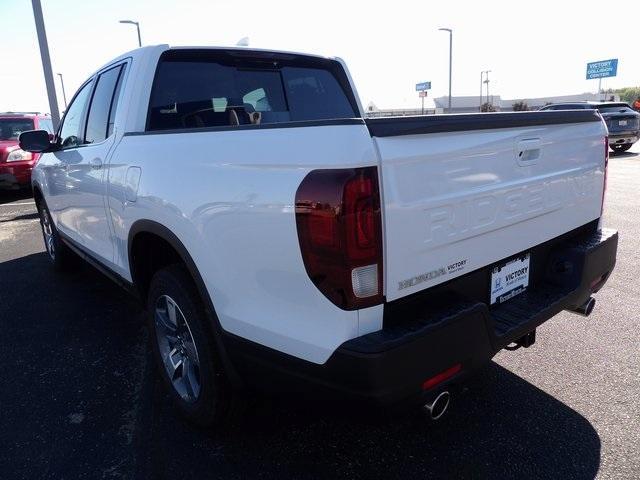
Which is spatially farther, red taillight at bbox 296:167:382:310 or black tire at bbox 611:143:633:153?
black tire at bbox 611:143:633:153

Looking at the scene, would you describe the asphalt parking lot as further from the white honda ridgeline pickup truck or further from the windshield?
the windshield

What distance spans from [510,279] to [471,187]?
65 cm

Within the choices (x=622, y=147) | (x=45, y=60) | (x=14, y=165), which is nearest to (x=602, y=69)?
(x=622, y=147)

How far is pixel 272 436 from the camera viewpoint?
8.31 feet

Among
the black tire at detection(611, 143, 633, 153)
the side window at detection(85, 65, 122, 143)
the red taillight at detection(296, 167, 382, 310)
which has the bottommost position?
the black tire at detection(611, 143, 633, 153)

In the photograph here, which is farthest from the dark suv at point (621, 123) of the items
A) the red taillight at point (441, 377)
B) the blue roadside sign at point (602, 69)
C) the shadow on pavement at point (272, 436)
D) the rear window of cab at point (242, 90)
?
the blue roadside sign at point (602, 69)

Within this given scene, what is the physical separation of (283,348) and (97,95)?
9.31 feet

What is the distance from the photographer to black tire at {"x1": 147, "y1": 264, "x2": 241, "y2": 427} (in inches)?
91.7

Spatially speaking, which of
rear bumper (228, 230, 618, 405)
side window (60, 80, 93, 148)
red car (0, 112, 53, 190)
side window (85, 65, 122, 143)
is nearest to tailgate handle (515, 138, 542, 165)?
rear bumper (228, 230, 618, 405)

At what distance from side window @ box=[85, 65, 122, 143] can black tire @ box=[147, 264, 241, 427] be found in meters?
1.32

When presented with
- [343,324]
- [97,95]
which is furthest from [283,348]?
[97,95]

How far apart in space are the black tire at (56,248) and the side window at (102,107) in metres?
1.76

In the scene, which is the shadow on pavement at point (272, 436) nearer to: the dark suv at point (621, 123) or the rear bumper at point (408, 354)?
the rear bumper at point (408, 354)

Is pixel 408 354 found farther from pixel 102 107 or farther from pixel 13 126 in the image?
pixel 13 126
